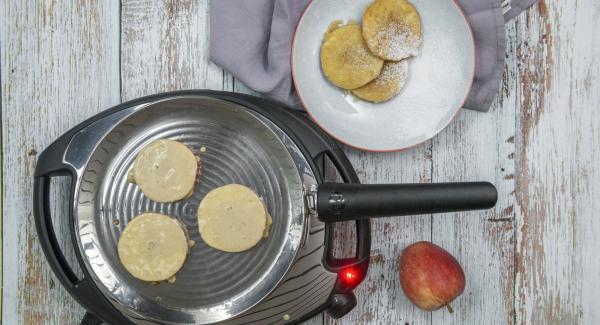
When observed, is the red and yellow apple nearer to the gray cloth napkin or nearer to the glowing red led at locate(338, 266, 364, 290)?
the glowing red led at locate(338, 266, 364, 290)

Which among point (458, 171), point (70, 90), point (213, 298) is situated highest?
point (70, 90)

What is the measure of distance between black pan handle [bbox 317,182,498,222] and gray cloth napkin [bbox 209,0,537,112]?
0.63 feet

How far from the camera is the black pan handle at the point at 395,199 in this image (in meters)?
0.56

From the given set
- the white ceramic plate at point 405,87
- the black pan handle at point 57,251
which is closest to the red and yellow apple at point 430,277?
the white ceramic plate at point 405,87

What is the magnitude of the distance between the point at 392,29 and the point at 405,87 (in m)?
0.07

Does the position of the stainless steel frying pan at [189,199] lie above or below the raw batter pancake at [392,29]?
below

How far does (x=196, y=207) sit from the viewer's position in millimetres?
698

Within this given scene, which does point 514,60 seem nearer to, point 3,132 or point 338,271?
point 338,271

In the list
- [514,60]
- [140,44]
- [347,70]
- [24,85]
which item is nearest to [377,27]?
[347,70]

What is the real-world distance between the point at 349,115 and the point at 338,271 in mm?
191

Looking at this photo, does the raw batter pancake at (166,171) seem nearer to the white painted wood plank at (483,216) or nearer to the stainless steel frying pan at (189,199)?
the stainless steel frying pan at (189,199)

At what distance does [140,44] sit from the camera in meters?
0.73

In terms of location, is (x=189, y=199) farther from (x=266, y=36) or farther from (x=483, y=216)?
(x=483, y=216)

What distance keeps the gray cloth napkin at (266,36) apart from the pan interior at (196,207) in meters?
0.06
